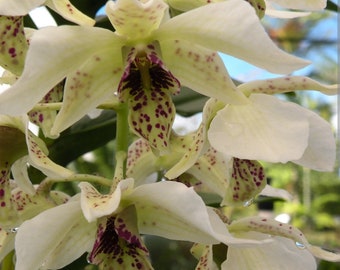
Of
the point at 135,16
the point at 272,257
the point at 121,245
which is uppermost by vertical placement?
the point at 135,16

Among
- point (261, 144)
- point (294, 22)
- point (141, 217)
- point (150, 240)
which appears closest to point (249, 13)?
point (261, 144)

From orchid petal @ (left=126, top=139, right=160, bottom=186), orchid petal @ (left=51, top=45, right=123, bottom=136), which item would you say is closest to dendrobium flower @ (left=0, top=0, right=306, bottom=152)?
orchid petal @ (left=51, top=45, right=123, bottom=136)

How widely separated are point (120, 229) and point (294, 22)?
239 inches

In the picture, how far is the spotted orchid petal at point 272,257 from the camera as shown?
0.73m

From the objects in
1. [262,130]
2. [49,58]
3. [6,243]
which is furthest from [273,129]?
[6,243]

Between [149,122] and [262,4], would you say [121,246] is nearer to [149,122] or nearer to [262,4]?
[149,122]

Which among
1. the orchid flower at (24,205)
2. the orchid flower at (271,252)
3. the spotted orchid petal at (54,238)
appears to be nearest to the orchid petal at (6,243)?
the orchid flower at (24,205)

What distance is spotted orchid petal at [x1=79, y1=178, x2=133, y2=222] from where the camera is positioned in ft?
1.82

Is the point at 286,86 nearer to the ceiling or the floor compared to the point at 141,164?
nearer to the ceiling

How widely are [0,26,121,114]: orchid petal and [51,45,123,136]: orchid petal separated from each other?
2 centimetres

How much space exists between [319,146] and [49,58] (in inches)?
12.8

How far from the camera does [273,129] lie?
0.64m

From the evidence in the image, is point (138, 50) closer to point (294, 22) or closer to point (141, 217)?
point (141, 217)

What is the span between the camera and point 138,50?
2.17 ft
